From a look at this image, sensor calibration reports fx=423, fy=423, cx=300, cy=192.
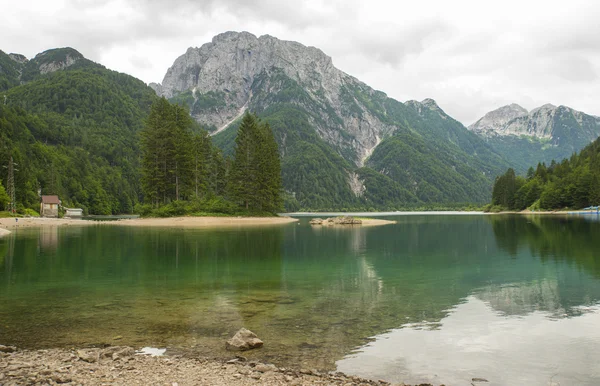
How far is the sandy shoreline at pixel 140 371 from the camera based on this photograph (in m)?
9.27

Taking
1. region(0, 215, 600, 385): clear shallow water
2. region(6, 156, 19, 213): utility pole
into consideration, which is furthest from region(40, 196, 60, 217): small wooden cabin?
region(0, 215, 600, 385): clear shallow water

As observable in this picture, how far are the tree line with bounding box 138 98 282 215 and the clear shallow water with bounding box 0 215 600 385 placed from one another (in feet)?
199

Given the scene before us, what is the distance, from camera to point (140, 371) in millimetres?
9836

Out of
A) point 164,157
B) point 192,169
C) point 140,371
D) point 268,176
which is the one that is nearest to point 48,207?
point 164,157

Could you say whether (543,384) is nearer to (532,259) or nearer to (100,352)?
(100,352)

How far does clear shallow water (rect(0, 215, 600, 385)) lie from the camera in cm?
1115

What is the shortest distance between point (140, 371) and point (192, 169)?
90.4 metres

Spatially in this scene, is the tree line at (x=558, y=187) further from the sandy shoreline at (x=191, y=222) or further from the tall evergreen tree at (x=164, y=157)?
the tall evergreen tree at (x=164, y=157)

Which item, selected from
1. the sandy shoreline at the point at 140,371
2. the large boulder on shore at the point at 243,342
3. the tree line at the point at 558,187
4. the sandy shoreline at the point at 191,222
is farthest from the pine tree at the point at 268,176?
the tree line at the point at 558,187

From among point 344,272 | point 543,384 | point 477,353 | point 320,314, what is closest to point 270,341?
point 320,314

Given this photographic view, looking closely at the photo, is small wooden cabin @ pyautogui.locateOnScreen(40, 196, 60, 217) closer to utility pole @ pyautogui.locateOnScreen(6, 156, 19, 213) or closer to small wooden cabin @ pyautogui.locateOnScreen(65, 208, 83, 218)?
utility pole @ pyautogui.locateOnScreen(6, 156, 19, 213)

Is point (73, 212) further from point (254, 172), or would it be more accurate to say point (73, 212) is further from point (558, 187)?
point (558, 187)

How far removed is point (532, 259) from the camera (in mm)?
31391

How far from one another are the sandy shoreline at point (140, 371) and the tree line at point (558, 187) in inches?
6027
